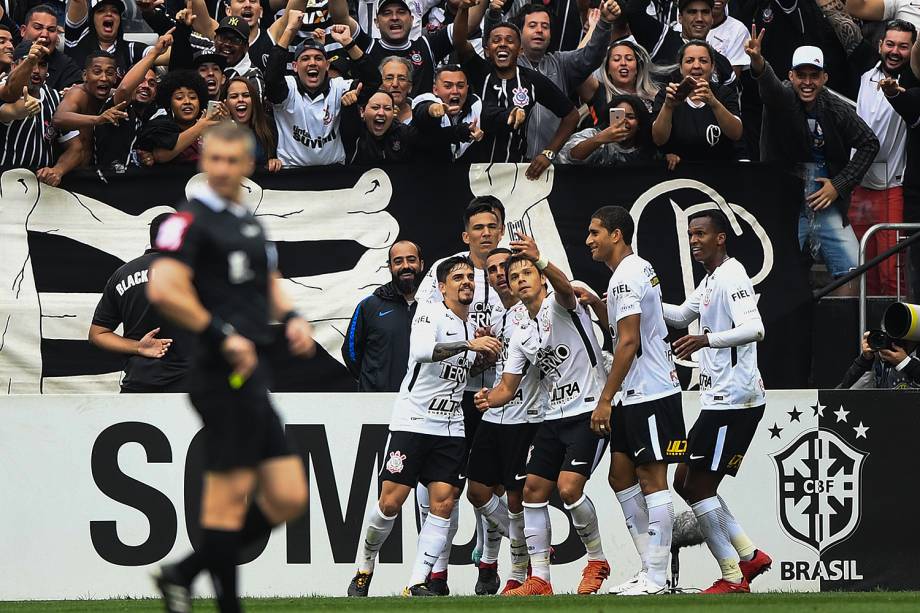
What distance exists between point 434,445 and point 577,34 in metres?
5.81

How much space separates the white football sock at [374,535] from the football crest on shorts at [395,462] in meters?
0.30

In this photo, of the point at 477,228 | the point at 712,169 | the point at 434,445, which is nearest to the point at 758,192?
the point at 712,169

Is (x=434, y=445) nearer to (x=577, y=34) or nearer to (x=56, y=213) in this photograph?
(x=56, y=213)

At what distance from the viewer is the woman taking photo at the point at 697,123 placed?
12.4 meters

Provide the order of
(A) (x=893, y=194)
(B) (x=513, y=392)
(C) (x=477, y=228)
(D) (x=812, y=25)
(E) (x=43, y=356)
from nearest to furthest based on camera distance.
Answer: (B) (x=513, y=392)
(C) (x=477, y=228)
(E) (x=43, y=356)
(A) (x=893, y=194)
(D) (x=812, y=25)

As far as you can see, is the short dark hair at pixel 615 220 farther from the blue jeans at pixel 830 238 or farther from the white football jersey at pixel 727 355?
the blue jeans at pixel 830 238

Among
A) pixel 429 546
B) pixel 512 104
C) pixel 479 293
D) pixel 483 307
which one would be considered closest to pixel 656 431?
pixel 429 546

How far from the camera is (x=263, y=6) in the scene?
1515 centimetres

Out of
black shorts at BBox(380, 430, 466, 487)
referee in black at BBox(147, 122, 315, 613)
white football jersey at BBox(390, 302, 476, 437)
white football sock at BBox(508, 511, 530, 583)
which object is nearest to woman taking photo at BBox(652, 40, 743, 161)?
white football jersey at BBox(390, 302, 476, 437)

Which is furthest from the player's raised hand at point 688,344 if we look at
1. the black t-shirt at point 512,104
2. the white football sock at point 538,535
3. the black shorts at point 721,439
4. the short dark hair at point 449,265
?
the black t-shirt at point 512,104

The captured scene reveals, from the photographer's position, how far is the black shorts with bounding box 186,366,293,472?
19.5ft

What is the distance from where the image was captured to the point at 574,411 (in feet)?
33.4

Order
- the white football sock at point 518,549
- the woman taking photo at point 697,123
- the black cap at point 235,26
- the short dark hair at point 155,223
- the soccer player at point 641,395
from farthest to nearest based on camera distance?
1. the black cap at point 235,26
2. the woman taking photo at point 697,123
3. the short dark hair at point 155,223
4. the white football sock at point 518,549
5. the soccer player at point 641,395

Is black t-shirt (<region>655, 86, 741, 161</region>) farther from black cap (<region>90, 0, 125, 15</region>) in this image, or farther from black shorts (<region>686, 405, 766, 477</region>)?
black cap (<region>90, 0, 125, 15</region>)
